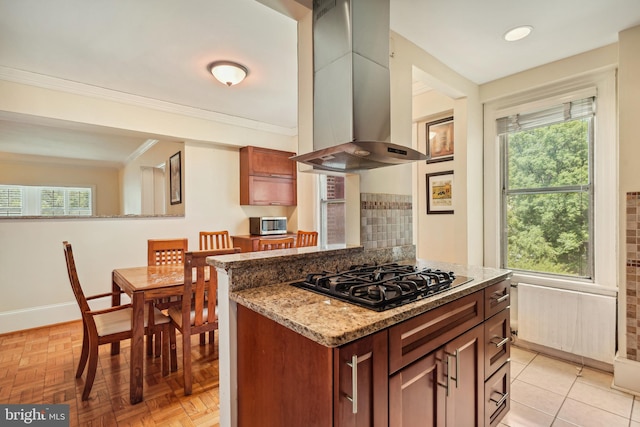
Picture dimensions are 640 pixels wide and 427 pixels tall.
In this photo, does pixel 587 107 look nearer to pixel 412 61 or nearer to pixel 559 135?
pixel 559 135

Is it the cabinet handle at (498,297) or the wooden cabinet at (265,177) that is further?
the wooden cabinet at (265,177)

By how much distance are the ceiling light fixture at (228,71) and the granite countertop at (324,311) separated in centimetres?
218

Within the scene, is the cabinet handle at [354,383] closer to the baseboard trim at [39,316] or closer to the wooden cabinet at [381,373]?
the wooden cabinet at [381,373]

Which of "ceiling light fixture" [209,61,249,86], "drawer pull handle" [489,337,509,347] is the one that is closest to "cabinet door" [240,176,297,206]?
"ceiling light fixture" [209,61,249,86]

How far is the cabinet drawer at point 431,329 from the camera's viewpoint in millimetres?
1008

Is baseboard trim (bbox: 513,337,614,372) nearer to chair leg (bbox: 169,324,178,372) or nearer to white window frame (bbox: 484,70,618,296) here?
white window frame (bbox: 484,70,618,296)

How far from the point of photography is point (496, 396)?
1.58 metres

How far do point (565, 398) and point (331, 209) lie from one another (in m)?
3.28

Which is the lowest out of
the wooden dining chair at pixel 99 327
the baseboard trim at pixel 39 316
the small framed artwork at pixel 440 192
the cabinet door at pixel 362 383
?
the baseboard trim at pixel 39 316

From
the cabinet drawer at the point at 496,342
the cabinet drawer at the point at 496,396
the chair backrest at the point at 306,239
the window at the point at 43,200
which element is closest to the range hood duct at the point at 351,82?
the cabinet drawer at the point at 496,342

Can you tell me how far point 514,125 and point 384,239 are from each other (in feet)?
6.24

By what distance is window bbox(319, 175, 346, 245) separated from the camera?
4.48 metres

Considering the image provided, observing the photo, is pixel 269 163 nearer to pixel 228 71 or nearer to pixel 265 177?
pixel 265 177

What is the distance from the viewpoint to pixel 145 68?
2736 mm
